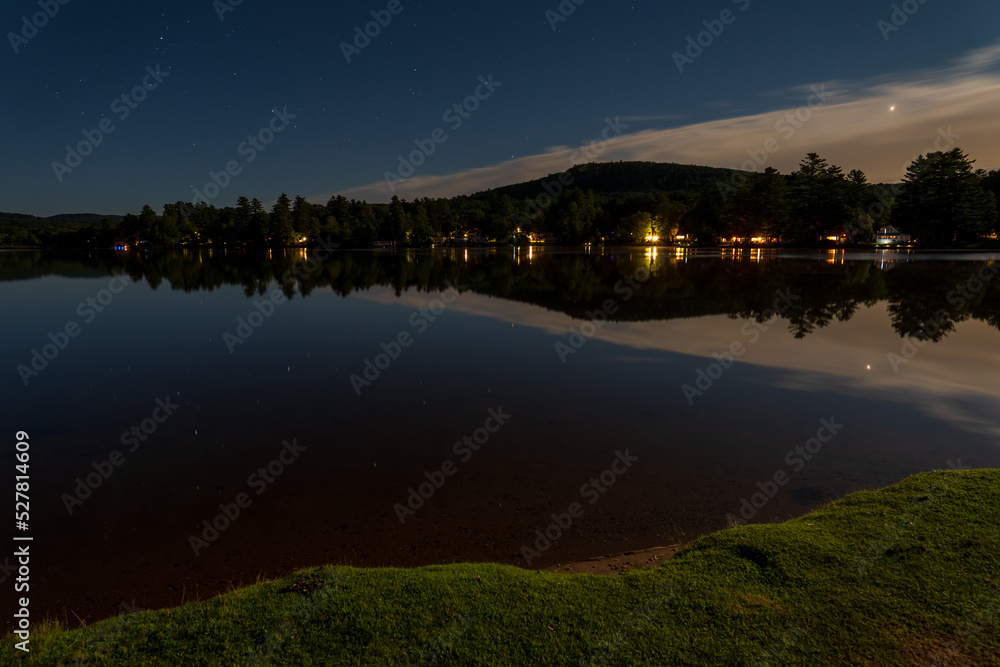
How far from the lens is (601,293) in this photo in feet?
134

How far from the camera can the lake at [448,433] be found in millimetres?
8203

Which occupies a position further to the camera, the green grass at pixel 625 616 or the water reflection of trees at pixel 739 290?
the water reflection of trees at pixel 739 290

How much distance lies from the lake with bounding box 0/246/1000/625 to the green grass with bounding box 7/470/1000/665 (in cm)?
196

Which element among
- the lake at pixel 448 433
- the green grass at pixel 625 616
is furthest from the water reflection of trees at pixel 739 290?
the green grass at pixel 625 616

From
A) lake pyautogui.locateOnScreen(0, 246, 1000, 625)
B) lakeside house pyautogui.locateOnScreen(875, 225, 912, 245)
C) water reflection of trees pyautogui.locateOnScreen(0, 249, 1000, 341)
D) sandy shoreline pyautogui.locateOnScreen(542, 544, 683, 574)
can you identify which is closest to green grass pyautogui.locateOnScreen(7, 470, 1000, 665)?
sandy shoreline pyautogui.locateOnScreen(542, 544, 683, 574)

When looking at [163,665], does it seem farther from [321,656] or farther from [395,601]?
[395,601]

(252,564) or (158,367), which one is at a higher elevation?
(158,367)

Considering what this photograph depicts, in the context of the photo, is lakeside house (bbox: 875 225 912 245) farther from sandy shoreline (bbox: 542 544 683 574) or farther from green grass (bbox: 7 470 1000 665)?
green grass (bbox: 7 470 1000 665)

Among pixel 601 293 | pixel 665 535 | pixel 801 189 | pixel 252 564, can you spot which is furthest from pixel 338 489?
pixel 801 189

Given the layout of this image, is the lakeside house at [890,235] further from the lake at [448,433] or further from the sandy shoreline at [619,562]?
the sandy shoreline at [619,562]

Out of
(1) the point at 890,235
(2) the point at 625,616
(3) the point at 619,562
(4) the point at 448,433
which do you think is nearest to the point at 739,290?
(4) the point at 448,433

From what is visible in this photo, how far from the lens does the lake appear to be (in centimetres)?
820

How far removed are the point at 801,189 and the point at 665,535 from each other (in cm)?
13696

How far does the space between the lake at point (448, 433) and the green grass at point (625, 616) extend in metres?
1.96
